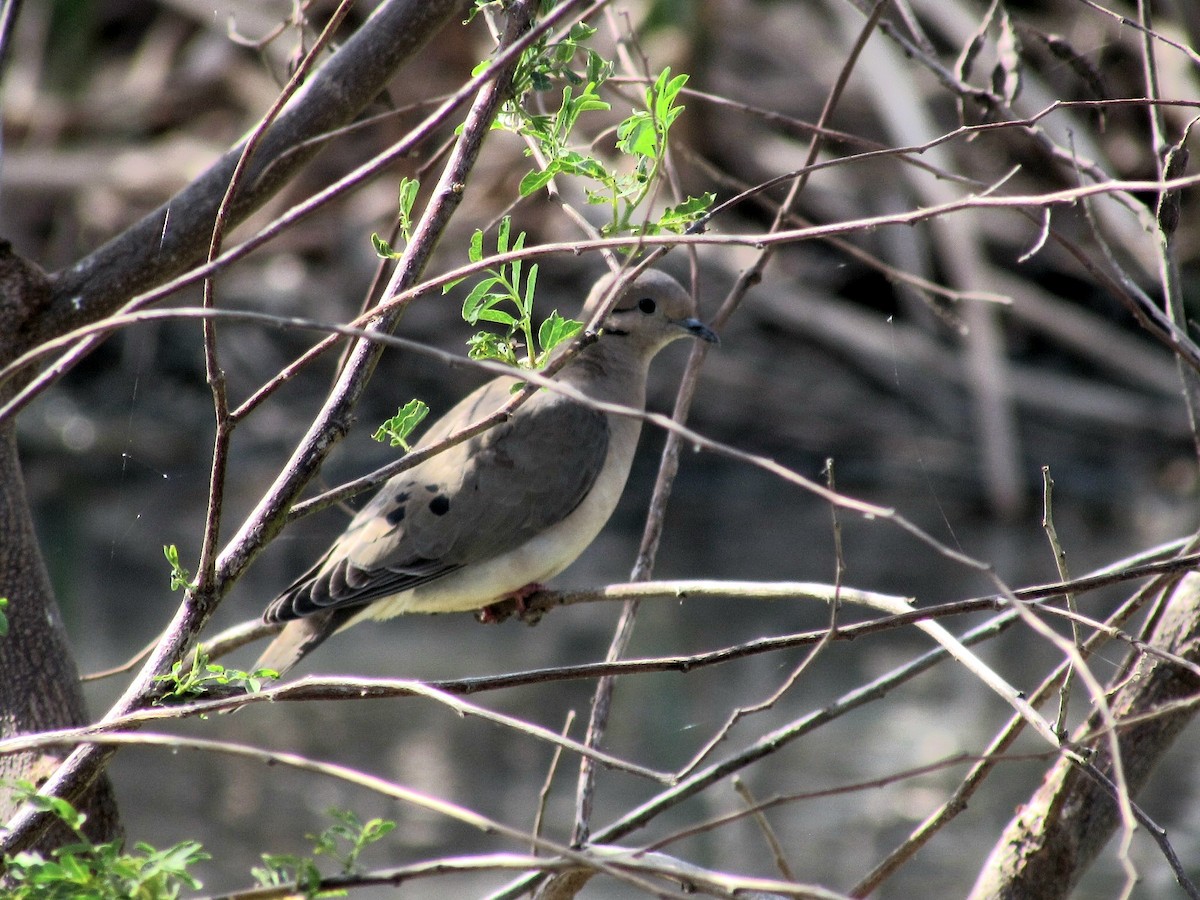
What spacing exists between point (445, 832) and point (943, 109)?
A: 19.0ft

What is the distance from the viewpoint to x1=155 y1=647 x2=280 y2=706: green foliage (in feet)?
4.91

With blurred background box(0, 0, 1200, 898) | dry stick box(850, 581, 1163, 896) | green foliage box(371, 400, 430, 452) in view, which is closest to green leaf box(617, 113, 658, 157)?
green foliage box(371, 400, 430, 452)

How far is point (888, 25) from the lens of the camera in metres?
2.01

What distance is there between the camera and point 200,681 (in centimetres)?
151

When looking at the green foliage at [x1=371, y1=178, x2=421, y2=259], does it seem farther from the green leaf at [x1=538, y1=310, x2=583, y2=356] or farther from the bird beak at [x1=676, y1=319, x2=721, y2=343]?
the bird beak at [x1=676, y1=319, x2=721, y2=343]

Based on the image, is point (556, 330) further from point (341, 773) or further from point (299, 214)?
point (341, 773)

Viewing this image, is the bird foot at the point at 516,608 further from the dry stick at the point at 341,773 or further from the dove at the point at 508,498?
the dry stick at the point at 341,773

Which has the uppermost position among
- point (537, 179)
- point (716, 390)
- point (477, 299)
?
point (537, 179)

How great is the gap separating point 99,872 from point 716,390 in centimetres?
777

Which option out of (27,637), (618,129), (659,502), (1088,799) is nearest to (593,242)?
(618,129)

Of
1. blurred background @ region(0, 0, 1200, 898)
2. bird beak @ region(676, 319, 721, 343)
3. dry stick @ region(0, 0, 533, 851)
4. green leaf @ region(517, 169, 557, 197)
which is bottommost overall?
blurred background @ region(0, 0, 1200, 898)

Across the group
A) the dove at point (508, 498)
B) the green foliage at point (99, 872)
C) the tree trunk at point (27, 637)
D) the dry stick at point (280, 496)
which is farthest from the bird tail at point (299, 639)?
the green foliage at point (99, 872)

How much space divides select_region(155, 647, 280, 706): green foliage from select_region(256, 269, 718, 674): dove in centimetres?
152

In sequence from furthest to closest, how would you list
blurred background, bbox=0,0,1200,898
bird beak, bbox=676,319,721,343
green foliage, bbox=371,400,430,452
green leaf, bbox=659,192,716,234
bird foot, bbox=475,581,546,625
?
blurred background, bbox=0,0,1200,898 < bird foot, bbox=475,581,546,625 < bird beak, bbox=676,319,721,343 < green foliage, bbox=371,400,430,452 < green leaf, bbox=659,192,716,234
